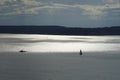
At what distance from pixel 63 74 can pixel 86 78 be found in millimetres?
4898

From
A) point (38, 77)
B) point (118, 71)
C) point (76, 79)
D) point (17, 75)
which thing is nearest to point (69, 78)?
point (76, 79)

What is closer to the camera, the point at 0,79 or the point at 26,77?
the point at 0,79

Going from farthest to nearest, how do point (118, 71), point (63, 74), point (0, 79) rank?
point (118, 71), point (63, 74), point (0, 79)

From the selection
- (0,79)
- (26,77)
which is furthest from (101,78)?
(0,79)

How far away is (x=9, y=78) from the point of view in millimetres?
46938

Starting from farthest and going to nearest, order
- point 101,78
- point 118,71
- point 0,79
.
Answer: point 118,71 < point 101,78 < point 0,79

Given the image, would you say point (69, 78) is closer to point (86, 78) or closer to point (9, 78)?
point (86, 78)

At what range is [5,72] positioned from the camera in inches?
2092

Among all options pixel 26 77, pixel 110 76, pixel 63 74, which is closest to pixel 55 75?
pixel 63 74

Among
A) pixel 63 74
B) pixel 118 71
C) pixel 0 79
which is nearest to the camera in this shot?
pixel 0 79

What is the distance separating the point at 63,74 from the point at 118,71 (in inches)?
379

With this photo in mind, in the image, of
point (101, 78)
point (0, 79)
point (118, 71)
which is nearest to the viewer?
point (0, 79)

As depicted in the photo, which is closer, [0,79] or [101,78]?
[0,79]

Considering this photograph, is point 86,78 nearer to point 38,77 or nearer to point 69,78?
point 69,78
